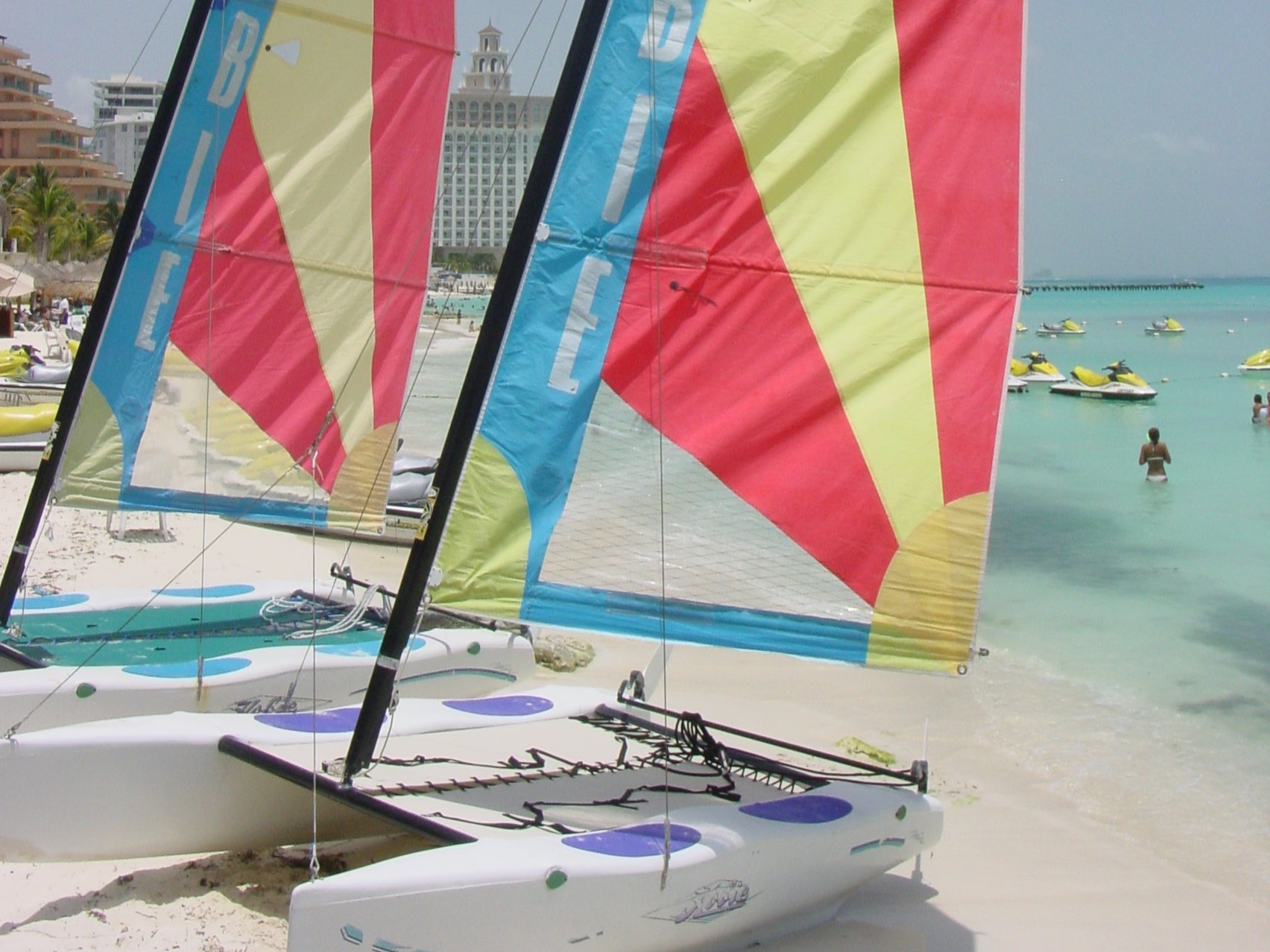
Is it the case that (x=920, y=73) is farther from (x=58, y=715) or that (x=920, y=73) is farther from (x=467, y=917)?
(x=58, y=715)

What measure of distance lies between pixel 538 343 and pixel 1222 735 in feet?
21.7

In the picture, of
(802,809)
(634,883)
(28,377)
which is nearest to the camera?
(634,883)

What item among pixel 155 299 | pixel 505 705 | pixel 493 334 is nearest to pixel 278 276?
pixel 155 299

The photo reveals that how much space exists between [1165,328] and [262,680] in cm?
7606

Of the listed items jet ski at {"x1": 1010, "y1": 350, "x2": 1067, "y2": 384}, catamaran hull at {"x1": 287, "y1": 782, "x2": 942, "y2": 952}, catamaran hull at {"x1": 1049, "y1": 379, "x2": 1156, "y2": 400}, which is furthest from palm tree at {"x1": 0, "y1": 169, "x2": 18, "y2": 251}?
catamaran hull at {"x1": 287, "y1": 782, "x2": 942, "y2": 952}

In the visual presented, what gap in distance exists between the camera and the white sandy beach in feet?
16.7

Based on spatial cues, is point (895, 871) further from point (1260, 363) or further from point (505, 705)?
point (1260, 363)

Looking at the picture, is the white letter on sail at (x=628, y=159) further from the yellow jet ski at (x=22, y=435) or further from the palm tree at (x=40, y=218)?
the palm tree at (x=40, y=218)

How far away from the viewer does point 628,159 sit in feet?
16.0

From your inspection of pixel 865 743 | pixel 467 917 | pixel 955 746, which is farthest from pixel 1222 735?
pixel 467 917

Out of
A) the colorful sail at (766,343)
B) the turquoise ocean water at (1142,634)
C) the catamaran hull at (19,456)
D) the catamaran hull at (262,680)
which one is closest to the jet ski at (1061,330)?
the turquoise ocean water at (1142,634)

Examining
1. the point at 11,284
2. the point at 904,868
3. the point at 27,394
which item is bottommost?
the point at 904,868

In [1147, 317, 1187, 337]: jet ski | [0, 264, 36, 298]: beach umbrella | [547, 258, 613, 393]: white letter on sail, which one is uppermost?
[1147, 317, 1187, 337]: jet ski

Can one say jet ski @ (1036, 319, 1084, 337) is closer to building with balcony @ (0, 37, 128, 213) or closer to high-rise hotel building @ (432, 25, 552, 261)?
high-rise hotel building @ (432, 25, 552, 261)
